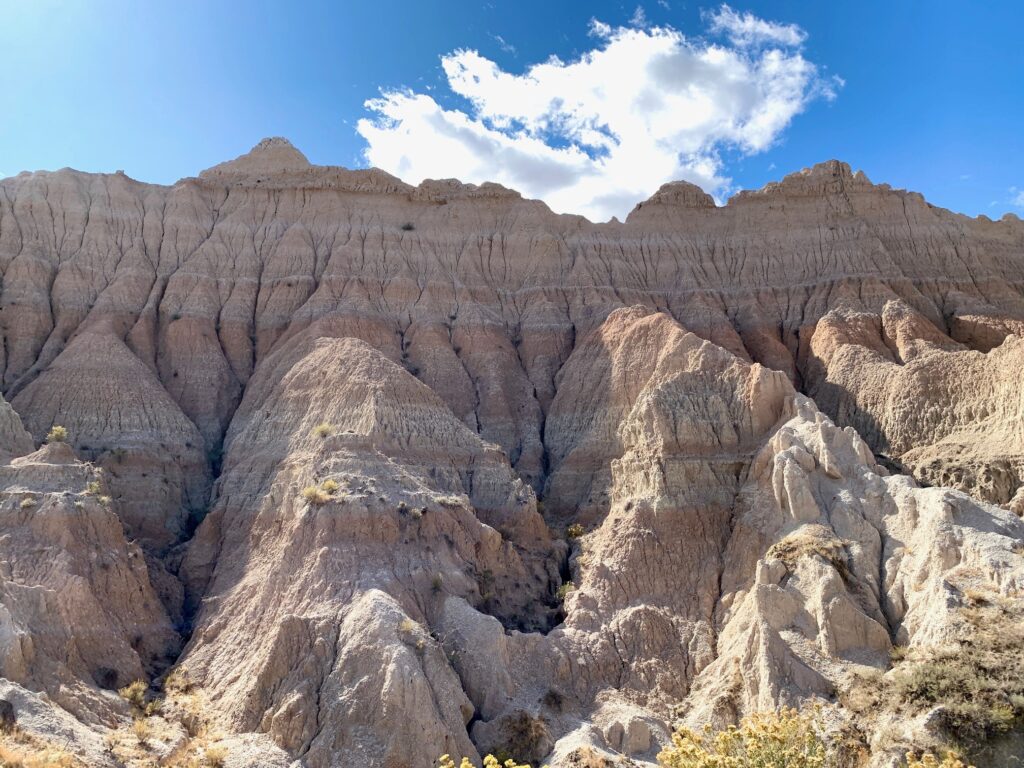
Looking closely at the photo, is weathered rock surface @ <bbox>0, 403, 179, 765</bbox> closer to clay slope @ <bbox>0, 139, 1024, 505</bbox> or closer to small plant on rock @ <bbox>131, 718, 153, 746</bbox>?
small plant on rock @ <bbox>131, 718, 153, 746</bbox>

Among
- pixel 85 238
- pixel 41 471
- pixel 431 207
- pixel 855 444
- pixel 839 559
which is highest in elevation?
pixel 431 207

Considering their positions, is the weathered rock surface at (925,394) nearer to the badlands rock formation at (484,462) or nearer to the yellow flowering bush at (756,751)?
the badlands rock formation at (484,462)

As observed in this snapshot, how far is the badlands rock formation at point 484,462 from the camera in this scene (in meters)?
26.9

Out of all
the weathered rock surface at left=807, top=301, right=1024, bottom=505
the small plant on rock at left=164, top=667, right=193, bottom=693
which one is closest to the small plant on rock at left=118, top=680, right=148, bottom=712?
the small plant on rock at left=164, top=667, right=193, bottom=693

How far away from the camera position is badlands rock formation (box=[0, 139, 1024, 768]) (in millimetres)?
26938

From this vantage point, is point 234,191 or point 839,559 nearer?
point 839,559

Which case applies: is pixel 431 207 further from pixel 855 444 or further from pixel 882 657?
pixel 882 657

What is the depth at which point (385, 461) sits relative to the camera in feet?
121

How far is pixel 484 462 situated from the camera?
132 feet

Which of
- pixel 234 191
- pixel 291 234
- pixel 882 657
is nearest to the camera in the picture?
pixel 882 657

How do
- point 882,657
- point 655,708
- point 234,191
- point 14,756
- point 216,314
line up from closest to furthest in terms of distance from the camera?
point 14,756 < point 882,657 < point 655,708 < point 216,314 < point 234,191

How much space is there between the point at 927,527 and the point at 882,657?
5.20m

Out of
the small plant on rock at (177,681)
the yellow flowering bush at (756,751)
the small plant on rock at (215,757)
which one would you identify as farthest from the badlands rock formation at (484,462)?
the yellow flowering bush at (756,751)

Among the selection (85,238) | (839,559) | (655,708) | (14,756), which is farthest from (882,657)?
(85,238)
